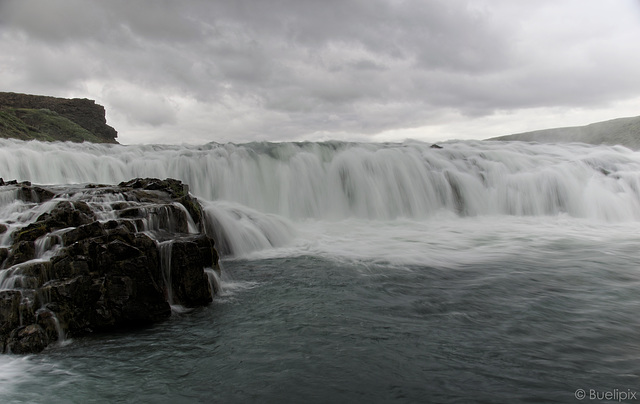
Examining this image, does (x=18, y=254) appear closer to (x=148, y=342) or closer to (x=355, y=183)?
(x=148, y=342)

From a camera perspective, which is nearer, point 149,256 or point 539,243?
point 149,256

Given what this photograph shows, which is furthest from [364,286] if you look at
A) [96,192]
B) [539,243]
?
[539,243]

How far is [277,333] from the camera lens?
5.36m

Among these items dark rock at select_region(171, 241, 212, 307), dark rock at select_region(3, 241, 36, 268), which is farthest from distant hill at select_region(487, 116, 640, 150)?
dark rock at select_region(3, 241, 36, 268)

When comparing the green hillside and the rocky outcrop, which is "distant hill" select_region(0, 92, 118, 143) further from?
the rocky outcrop

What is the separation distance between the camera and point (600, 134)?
34062mm

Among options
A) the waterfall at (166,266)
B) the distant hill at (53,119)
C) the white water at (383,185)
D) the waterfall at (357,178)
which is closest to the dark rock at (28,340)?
the waterfall at (166,266)

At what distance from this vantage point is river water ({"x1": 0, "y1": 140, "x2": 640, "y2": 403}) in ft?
13.3

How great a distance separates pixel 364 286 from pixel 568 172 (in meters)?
16.7

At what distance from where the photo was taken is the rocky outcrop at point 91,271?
5.16 m

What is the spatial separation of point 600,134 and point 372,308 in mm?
38478

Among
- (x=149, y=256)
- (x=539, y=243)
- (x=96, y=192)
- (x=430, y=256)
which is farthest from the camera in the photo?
(x=539, y=243)

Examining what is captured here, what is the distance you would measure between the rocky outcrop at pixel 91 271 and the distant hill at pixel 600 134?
3459 cm

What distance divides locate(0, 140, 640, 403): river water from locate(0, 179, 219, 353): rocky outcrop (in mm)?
340
